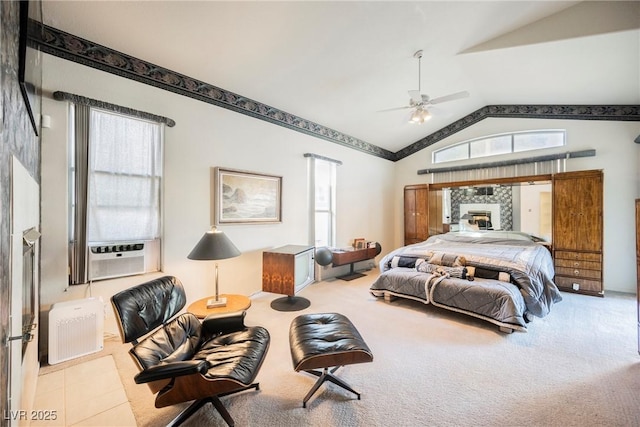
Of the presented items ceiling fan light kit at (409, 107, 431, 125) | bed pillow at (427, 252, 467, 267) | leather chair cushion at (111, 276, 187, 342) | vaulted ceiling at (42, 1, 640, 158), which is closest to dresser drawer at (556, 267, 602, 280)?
bed pillow at (427, 252, 467, 267)

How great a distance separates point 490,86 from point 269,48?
3980mm

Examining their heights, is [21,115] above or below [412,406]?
above

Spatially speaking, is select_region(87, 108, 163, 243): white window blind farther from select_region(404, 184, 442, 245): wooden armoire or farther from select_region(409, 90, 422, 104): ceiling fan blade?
select_region(404, 184, 442, 245): wooden armoire

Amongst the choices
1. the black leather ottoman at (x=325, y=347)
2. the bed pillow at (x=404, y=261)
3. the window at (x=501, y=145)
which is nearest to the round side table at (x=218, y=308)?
the black leather ottoman at (x=325, y=347)

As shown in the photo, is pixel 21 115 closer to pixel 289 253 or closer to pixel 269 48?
pixel 269 48

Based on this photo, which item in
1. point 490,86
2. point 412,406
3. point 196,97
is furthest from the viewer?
point 490,86

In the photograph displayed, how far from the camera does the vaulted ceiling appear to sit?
2.42m

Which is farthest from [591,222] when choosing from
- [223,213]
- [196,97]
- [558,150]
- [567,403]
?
[196,97]

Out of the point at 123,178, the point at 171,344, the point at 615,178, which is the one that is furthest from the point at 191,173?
the point at 615,178

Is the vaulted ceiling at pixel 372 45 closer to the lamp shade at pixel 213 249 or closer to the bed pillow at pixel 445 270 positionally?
the lamp shade at pixel 213 249

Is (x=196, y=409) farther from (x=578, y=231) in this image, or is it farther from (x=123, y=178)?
(x=578, y=231)

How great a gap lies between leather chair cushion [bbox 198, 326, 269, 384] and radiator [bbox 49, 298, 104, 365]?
127cm

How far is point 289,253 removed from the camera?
357 centimetres

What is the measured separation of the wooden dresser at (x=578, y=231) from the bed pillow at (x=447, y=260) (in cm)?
224
